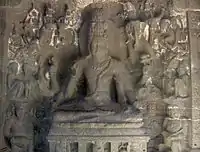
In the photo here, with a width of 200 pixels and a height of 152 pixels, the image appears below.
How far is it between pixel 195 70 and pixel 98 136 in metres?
1.62

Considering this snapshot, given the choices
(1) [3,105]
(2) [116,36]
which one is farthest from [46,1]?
(1) [3,105]

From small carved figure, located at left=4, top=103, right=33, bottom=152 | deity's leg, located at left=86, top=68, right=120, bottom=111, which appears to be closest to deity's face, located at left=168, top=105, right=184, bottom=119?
deity's leg, located at left=86, top=68, right=120, bottom=111

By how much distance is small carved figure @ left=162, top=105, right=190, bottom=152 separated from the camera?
6.35 meters

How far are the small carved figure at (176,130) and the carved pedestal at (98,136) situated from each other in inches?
20.4

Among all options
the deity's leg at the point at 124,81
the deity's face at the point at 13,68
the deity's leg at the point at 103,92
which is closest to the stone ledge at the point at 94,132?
the deity's leg at the point at 103,92

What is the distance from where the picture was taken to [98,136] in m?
5.90

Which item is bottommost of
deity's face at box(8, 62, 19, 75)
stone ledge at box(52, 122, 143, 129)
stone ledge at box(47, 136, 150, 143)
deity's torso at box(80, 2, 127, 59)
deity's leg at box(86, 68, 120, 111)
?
stone ledge at box(47, 136, 150, 143)

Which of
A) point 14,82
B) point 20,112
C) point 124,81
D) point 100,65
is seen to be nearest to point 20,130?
point 20,112

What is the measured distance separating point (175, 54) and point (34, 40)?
6.13 ft

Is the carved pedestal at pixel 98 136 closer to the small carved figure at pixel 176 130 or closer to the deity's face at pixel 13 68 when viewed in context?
the small carved figure at pixel 176 130

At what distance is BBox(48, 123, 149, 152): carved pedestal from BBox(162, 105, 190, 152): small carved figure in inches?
20.4

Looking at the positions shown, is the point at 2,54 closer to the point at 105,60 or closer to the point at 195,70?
the point at 105,60

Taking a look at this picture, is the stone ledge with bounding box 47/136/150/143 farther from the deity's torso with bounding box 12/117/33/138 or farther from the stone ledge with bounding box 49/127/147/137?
the deity's torso with bounding box 12/117/33/138

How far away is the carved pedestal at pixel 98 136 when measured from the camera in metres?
5.90
